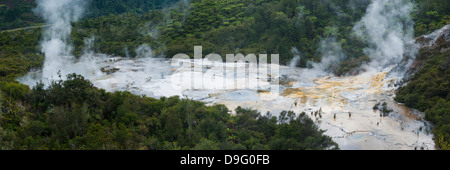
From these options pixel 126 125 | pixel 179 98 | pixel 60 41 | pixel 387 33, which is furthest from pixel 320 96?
pixel 60 41

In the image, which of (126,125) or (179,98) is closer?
(126,125)

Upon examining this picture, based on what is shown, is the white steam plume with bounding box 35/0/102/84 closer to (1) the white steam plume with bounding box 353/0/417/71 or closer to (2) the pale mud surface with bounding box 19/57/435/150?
(2) the pale mud surface with bounding box 19/57/435/150

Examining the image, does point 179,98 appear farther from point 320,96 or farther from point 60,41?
point 60,41

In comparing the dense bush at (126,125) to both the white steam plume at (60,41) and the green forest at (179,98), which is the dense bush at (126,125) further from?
the white steam plume at (60,41)

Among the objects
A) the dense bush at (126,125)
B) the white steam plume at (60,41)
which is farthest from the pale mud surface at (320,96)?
the dense bush at (126,125)

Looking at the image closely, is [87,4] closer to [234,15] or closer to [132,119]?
[234,15]

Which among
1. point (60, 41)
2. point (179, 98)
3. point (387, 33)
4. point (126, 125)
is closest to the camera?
point (126, 125)
